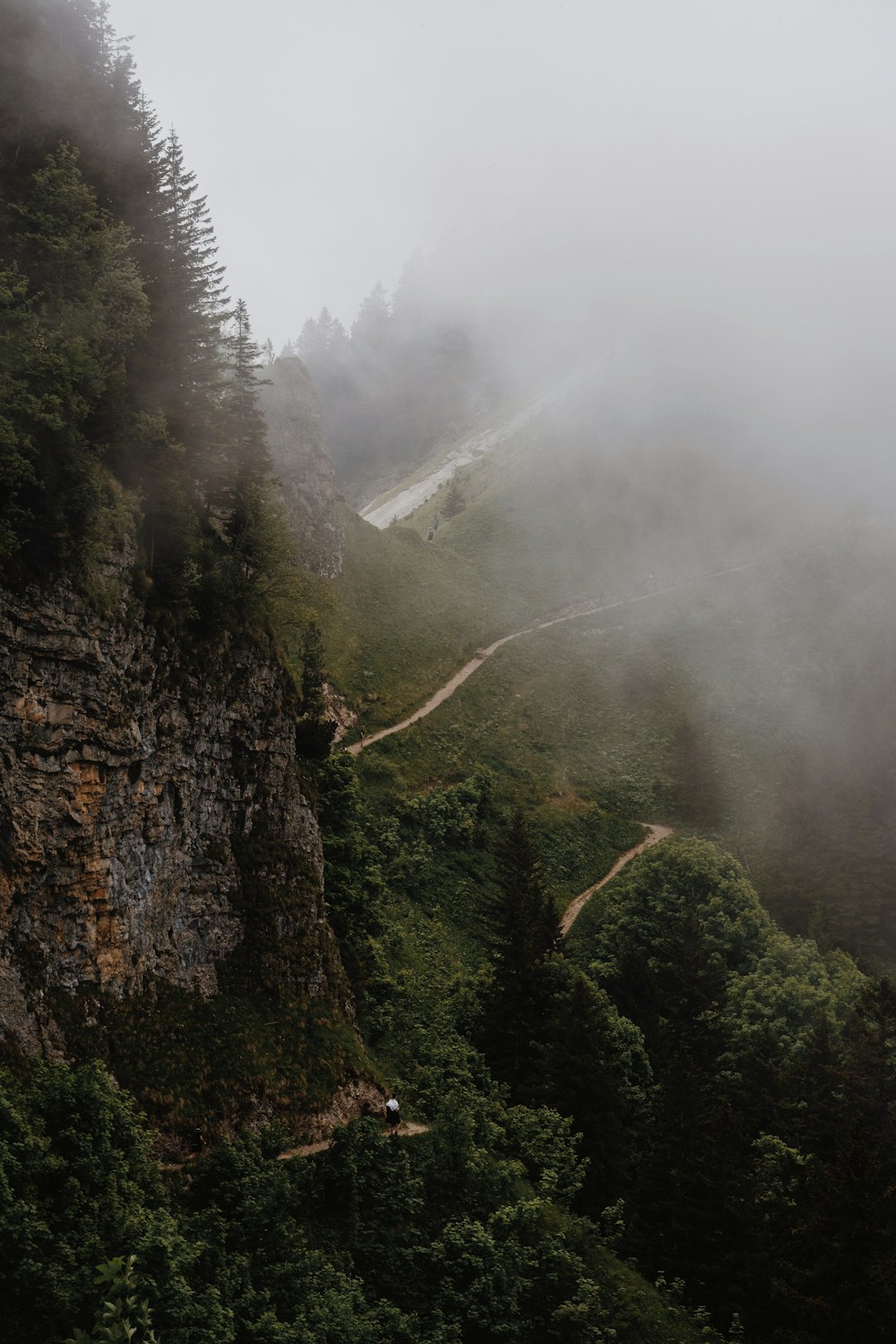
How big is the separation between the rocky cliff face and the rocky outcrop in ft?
127

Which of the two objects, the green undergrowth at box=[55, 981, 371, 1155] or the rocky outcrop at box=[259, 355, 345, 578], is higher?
the rocky outcrop at box=[259, 355, 345, 578]

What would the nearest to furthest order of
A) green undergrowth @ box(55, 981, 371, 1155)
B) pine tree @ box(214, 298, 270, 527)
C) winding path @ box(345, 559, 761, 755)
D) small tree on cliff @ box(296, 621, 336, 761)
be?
green undergrowth @ box(55, 981, 371, 1155) → pine tree @ box(214, 298, 270, 527) → small tree on cliff @ box(296, 621, 336, 761) → winding path @ box(345, 559, 761, 755)

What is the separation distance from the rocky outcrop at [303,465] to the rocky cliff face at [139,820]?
38.9m

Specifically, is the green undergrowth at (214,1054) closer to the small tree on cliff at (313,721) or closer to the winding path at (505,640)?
the small tree on cliff at (313,721)

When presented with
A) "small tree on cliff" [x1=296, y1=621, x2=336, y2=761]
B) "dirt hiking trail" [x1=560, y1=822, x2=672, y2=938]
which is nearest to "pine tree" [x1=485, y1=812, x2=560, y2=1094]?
"dirt hiking trail" [x1=560, y1=822, x2=672, y2=938]

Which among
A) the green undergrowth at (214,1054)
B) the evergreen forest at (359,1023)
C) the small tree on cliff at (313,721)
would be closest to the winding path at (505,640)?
the evergreen forest at (359,1023)

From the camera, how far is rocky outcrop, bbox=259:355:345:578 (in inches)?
2655

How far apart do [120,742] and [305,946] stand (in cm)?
922

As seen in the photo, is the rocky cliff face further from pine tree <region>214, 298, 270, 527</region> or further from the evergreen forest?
pine tree <region>214, 298, 270, 527</region>

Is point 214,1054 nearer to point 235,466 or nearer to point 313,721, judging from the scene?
point 313,721

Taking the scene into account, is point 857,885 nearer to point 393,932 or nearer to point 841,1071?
point 841,1071

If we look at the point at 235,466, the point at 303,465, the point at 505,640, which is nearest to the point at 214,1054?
the point at 235,466

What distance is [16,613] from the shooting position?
66.8ft

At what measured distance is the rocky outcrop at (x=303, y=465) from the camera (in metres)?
67.4
